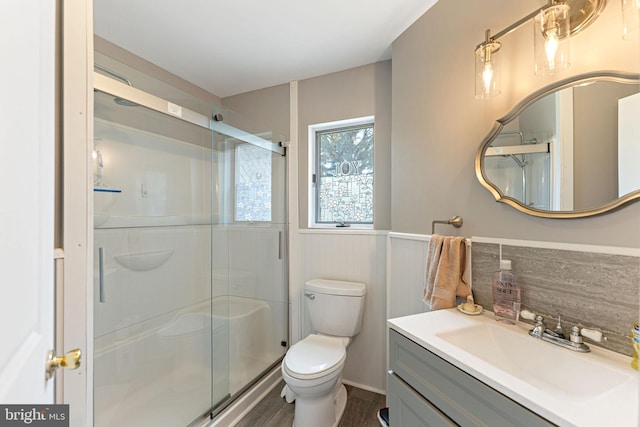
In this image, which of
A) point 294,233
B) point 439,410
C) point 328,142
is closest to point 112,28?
point 328,142

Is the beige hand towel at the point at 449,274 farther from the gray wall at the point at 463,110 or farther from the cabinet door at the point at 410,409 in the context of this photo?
the cabinet door at the point at 410,409

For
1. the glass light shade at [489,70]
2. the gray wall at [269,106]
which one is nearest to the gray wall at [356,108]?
the gray wall at [269,106]

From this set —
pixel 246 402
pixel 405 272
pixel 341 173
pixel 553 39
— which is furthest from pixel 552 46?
pixel 246 402

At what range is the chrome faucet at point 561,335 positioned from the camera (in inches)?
32.0

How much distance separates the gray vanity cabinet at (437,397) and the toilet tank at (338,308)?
0.76 meters

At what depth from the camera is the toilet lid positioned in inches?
58.1

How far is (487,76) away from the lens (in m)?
1.11

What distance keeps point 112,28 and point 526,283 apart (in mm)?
2561

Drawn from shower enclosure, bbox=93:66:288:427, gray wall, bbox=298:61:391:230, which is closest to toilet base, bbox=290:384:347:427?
shower enclosure, bbox=93:66:288:427

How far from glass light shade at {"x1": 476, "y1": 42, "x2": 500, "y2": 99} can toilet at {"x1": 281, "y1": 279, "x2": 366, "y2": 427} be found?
1369mm

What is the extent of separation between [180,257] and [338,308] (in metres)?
1.25

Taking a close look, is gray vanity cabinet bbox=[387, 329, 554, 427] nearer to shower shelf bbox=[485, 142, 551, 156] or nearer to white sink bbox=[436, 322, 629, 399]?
white sink bbox=[436, 322, 629, 399]

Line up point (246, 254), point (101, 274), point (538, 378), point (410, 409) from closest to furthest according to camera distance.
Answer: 1. point (538, 378)
2. point (410, 409)
3. point (101, 274)
4. point (246, 254)

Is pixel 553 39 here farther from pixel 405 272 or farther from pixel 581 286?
pixel 405 272
